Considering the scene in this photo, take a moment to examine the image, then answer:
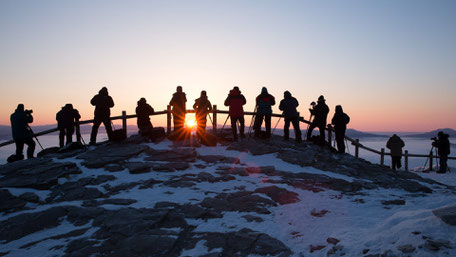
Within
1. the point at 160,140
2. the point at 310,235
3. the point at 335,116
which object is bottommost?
the point at 310,235

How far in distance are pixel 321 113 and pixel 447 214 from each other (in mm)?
9345

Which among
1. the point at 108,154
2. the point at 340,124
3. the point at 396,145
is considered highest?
the point at 340,124

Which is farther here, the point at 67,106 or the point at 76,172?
the point at 67,106

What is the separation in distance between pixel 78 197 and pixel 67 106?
22.9ft

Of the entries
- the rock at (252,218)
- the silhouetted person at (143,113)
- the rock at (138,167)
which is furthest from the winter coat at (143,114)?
the rock at (252,218)

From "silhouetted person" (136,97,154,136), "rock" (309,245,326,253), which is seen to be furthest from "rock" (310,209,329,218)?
"silhouetted person" (136,97,154,136)

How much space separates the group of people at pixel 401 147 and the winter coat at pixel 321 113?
514 centimetres

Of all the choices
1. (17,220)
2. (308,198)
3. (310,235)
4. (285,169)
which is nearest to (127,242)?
(17,220)

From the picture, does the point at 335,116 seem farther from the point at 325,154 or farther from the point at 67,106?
the point at 67,106

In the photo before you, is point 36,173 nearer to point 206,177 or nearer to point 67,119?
point 67,119

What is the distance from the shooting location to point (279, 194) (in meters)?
6.97

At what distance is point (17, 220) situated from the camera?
549cm

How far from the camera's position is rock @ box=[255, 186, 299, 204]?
6637mm

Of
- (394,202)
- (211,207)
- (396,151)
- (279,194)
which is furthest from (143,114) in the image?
(396,151)
